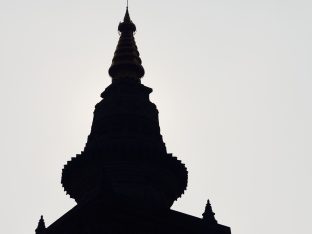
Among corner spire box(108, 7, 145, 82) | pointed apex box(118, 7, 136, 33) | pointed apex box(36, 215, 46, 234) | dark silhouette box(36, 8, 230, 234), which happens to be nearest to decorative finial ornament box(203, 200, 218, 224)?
dark silhouette box(36, 8, 230, 234)

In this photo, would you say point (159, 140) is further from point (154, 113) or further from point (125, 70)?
point (125, 70)

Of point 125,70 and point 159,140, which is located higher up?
point 125,70

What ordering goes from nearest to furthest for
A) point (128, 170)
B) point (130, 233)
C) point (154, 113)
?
1. point (130, 233)
2. point (128, 170)
3. point (154, 113)

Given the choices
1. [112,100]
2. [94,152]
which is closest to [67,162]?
[94,152]

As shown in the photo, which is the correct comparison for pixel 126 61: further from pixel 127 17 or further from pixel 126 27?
pixel 127 17

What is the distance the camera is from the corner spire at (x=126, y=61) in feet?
247

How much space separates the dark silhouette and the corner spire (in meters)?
0.08

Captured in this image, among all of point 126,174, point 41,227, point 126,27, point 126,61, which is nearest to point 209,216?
point 126,174

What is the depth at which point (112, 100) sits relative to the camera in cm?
7175

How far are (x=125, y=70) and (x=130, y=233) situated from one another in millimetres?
18546

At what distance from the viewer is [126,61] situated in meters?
76.1

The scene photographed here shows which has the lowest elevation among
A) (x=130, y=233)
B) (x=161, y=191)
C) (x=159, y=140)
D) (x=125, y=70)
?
(x=130, y=233)

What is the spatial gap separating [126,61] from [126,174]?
527 inches

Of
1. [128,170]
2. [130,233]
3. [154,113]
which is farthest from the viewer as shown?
[154,113]
